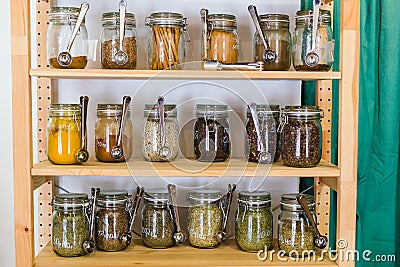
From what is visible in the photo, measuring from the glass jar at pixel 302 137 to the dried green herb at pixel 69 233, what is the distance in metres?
0.58

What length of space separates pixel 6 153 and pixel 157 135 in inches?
20.8

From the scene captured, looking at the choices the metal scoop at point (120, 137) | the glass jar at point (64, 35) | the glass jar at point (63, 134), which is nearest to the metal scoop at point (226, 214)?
the metal scoop at point (120, 137)

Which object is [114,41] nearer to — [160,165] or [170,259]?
[160,165]

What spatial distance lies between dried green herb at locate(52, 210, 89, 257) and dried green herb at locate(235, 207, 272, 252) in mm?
431

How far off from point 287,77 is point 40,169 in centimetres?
68

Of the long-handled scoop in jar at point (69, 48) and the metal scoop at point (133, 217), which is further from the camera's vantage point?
the metal scoop at point (133, 217)

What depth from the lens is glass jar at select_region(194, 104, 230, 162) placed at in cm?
177

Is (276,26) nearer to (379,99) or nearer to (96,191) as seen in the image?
(379,99)

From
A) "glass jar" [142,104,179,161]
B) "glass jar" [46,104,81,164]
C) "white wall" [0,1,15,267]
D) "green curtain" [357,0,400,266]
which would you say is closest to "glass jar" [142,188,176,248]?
"glass jar" [142,104,179,161]

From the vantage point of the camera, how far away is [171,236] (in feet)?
5.94

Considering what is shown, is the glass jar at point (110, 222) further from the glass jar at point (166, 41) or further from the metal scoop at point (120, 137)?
the glass jar at point (166, 41)

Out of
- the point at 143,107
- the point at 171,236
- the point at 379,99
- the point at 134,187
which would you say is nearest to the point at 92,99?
the point at 143,107

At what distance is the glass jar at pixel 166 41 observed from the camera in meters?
1.72

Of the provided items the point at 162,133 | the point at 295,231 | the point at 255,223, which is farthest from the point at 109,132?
the point at 295,231
